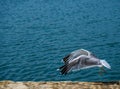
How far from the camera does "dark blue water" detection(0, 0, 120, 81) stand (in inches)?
795

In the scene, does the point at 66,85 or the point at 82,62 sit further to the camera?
the point at 66,85

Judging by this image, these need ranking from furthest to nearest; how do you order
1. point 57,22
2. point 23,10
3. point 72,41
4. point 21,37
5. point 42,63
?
point 23,10, point 57,22, point 21,37, point 72,41, point 42,63

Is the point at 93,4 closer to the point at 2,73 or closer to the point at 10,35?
the point at 10,35

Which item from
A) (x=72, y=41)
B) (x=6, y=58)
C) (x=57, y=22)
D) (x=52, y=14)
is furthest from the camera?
(x=52, y=14)

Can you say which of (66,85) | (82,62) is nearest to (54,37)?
(66,85)

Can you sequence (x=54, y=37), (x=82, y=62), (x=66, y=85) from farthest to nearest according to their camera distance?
(x=54, y=37)
(x=66, y=85)
(x=82, y=62)

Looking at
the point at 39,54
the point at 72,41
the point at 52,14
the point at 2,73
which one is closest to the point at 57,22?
the point at 52,14

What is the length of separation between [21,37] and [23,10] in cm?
1700

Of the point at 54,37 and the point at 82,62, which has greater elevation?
the point at 82,62

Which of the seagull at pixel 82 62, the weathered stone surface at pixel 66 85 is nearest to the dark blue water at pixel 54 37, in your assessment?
the weathered stone surface at pixel 66 85

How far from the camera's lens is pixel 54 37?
28.9m

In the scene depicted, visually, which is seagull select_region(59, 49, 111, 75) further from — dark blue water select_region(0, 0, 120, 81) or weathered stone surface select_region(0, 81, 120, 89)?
dark blue water select_region(0, 0, 120, 81)

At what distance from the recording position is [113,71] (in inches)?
778

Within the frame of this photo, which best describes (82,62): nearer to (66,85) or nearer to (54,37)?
(66,85)
